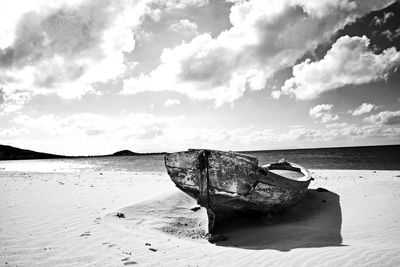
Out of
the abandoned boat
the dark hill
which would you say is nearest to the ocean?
the abandoned boat

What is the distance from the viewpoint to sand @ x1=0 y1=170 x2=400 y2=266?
4066mm

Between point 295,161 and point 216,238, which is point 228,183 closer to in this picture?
point 216,238

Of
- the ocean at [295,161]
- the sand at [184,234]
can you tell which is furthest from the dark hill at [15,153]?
the sand at [184,234]

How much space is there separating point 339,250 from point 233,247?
1.87 meters

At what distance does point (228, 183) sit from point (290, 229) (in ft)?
6.09

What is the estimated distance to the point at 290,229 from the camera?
5.80 meters

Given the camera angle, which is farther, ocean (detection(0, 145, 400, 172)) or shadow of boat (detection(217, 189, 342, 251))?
ocean (detection(0, 145, 400, 172))

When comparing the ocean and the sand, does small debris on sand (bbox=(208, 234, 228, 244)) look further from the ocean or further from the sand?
the ocean

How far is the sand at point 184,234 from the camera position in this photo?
13.3 feet

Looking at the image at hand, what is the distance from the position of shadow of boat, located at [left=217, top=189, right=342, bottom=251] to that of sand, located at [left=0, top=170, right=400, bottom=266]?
0.06 ft

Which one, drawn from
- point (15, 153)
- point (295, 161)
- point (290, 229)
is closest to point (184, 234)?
point (290, 229)

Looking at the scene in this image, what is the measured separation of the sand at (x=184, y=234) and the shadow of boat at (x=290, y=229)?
0.06ft

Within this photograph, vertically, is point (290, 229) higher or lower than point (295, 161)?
higher

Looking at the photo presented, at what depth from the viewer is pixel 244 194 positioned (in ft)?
18.5
